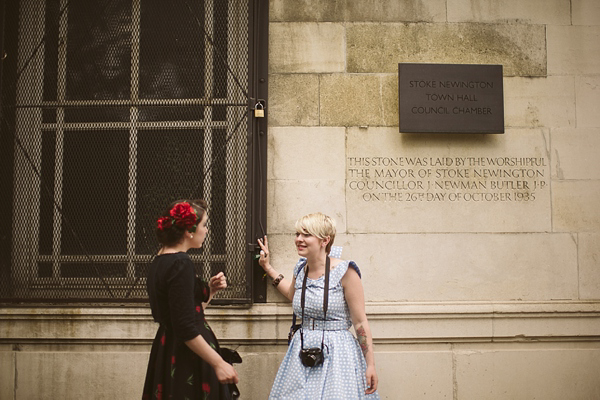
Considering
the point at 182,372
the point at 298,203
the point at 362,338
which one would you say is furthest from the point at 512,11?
the point at 182,372

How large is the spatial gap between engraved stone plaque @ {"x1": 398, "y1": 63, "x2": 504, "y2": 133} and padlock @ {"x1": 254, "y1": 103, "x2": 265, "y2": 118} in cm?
118

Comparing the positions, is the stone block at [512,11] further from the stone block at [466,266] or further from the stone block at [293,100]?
the stone block at [466,266]

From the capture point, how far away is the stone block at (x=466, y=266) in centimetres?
484

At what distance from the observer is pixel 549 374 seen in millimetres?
4809

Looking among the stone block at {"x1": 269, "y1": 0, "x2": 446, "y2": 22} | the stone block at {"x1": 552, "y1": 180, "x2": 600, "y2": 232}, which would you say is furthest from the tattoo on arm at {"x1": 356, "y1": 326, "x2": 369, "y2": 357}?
the stone block at {"x1": 269, "y1": 0, "x2": 446, "y2": 22}

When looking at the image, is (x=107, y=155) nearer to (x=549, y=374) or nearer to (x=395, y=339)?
(x=395, y=339)

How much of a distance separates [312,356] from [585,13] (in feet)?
12.7

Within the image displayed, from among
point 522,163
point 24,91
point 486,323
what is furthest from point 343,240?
point 24,91

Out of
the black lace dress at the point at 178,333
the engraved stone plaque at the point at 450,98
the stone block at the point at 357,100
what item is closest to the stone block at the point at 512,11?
the engraved stone plaque at the point at 450,98

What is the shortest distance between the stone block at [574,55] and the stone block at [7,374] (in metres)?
5.25

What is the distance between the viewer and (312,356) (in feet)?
12.3

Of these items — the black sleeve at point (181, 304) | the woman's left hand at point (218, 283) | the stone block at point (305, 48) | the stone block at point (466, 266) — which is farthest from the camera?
the stone block at point (305, 48)

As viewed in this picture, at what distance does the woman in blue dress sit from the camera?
12.4 feet

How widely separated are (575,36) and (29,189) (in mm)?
4995
